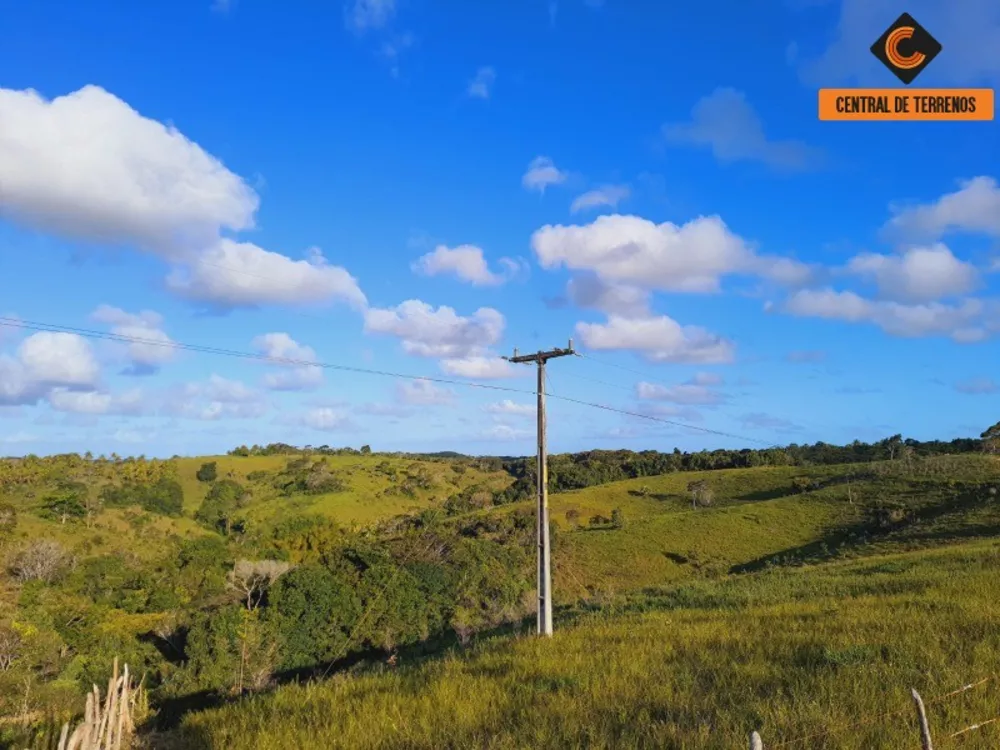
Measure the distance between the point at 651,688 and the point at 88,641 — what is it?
169 ft

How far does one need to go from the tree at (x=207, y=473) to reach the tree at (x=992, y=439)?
5478 inches

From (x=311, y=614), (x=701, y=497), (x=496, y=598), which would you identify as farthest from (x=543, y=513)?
(x=701, y=497)

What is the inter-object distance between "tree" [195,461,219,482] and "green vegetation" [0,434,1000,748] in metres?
0.45

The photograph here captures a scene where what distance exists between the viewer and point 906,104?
14.5 metres

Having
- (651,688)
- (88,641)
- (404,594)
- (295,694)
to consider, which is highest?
(651,688)

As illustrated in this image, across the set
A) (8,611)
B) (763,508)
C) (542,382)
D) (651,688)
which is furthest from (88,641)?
(763,508)

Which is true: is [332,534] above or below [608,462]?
below

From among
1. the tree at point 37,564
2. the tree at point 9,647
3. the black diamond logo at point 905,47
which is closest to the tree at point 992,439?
the black diamond logo at point 905,47

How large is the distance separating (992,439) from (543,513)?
116792 mm

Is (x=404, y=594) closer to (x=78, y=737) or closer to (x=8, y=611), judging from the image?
(x=8, y=611)

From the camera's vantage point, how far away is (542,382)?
1656 cm

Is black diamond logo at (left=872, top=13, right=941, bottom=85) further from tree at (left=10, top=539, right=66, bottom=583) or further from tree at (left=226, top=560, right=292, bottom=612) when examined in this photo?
tree at (left=10, top=539, right=66, bottom=583)

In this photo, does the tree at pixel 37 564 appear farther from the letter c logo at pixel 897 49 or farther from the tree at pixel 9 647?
the letter c logo at pixel 897 49

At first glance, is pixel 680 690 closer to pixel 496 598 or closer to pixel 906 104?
pixel 906 104
